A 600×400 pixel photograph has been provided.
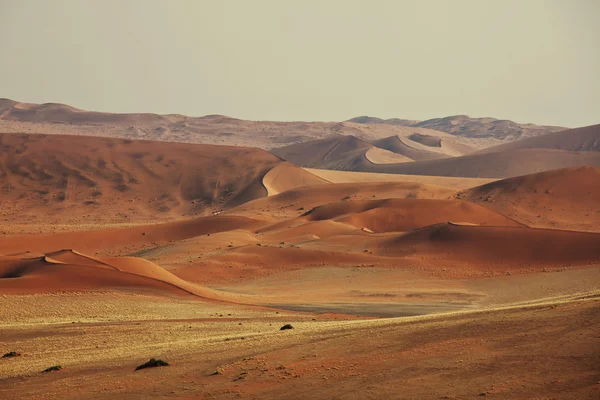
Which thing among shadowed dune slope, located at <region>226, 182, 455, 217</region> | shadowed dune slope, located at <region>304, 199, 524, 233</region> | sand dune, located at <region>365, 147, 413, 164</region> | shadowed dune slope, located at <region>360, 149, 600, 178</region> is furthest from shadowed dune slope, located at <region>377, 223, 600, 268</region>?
sand dune, located at <region>365, 147, 413, 164</region>

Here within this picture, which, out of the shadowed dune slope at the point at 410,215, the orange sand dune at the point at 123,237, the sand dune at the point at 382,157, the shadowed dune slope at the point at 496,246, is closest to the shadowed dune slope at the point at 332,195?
the orange sand dune at the point at 123,237

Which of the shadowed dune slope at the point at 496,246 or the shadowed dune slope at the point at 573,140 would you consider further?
the shadowed dune slope at the point at 573,140

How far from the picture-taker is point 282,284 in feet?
154

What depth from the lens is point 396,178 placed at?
132 meters

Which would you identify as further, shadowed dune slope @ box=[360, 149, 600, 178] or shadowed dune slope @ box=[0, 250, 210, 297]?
shadowed dune slope @ box=[360, 149, 600, 178]

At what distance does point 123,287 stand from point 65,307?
4136mm

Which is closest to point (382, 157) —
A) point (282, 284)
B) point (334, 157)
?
point (334, 157)

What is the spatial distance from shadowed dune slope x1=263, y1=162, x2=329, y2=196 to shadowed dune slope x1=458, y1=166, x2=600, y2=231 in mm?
27822

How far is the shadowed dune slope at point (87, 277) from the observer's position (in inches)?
1512

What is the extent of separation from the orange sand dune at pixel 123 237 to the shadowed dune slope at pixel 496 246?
62.4ft

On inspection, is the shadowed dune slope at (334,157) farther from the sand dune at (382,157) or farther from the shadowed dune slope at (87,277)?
the shadowed dune slope at (87,277)

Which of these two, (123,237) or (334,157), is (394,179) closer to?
(334,157)

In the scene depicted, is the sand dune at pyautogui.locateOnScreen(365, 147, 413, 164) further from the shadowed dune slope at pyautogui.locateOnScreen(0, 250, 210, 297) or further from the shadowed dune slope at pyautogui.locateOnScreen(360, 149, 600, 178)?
the shadowed dune slope at pyautogui.locateOnScreen(0, 250, 210, 297)

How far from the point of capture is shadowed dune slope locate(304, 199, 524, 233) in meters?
69.5
